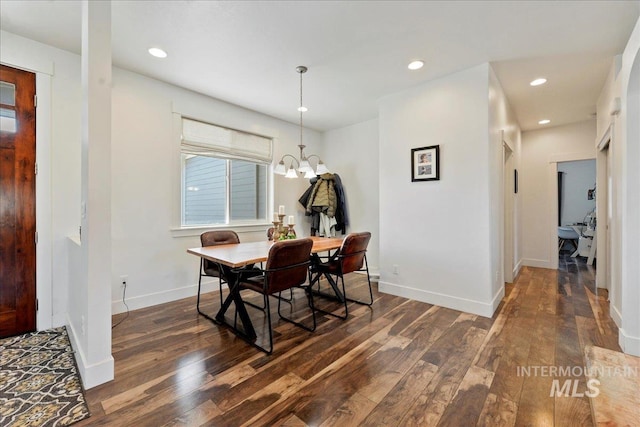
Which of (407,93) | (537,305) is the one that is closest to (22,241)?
(407,93)

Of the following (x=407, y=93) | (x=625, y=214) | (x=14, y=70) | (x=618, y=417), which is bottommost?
(x=618, y=417)

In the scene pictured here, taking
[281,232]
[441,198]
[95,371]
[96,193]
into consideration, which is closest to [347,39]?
[441,198]

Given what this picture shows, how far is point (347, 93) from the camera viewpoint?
3.54m

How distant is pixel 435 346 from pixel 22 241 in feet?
12.0

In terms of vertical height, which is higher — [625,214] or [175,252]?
[625,214]

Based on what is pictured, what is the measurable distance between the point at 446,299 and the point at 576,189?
252 inches

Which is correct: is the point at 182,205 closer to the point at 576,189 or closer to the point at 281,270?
the point at 281,270

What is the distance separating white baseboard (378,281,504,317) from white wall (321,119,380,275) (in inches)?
39.9

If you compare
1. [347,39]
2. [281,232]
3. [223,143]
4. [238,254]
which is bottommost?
[238,254]

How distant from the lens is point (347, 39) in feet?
7.78

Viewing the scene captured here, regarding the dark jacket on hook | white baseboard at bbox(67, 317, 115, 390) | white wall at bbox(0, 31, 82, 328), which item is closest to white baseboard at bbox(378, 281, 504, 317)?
the dark jacket on hook

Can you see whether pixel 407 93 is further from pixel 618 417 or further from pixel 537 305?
pixel 618 417

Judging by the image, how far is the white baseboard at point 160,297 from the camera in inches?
112

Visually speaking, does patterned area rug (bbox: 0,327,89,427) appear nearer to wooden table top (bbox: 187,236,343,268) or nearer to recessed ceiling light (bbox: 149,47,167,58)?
wooden table top (bbox: 187,236,343,268)
